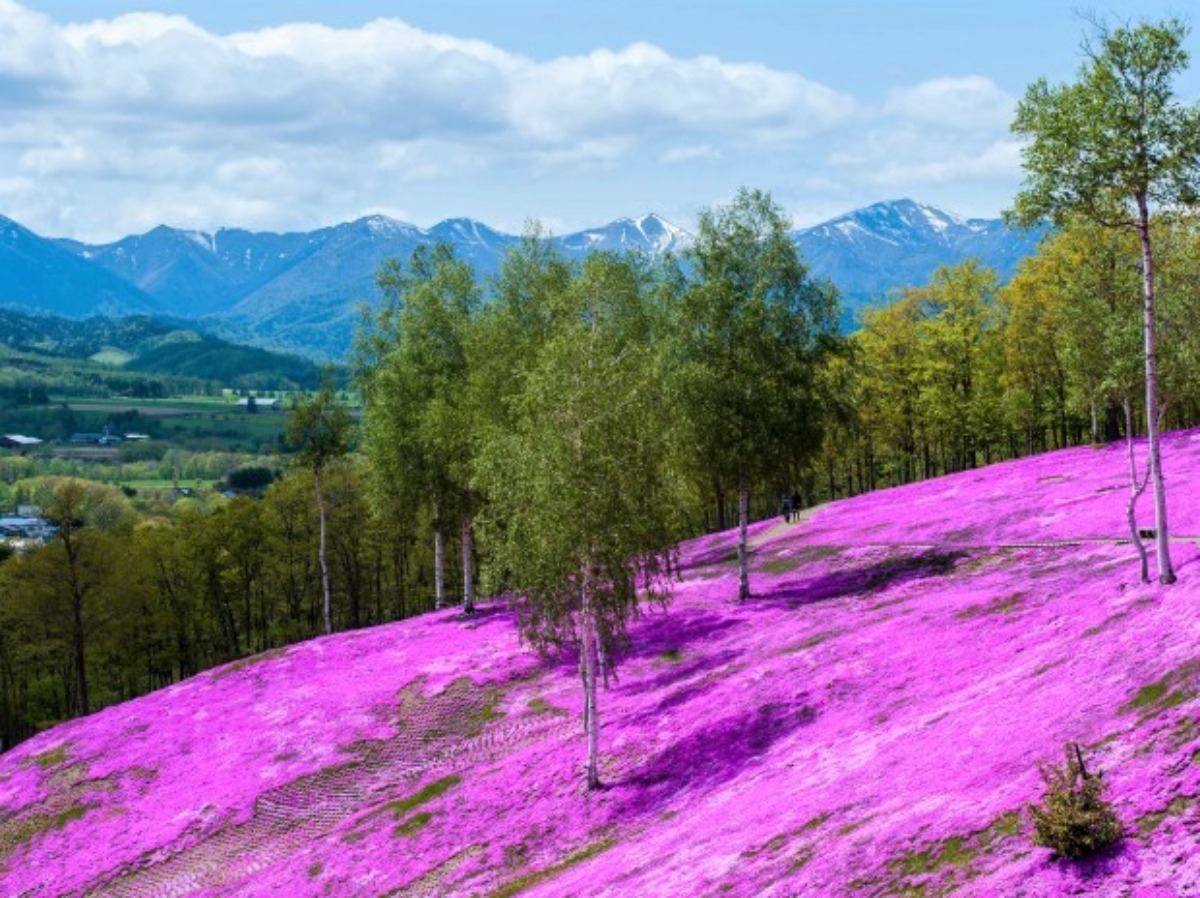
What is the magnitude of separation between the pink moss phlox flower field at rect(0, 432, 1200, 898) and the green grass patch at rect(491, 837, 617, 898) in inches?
6.4

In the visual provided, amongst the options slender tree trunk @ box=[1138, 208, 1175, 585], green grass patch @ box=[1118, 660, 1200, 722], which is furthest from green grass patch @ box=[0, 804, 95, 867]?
slender tree trunk @ box=[1138, 208, 1175, 585]

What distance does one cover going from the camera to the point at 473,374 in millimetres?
58500

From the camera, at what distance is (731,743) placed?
3438 centimetres

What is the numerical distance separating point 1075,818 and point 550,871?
1721 cm

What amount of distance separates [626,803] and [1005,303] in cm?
7998

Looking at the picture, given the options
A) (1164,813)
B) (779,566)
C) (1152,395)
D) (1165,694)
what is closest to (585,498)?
(1152,395)

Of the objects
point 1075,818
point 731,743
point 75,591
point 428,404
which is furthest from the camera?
point 75,591

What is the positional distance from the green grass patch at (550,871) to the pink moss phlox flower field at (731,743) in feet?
0.54

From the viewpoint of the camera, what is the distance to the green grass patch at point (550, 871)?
28.5 metres

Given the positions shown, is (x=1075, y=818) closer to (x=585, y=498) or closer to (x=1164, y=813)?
(x=1164, y=813)

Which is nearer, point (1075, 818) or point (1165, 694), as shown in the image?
point (1075, 818)

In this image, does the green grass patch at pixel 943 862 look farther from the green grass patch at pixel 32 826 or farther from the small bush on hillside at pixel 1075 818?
the green grass patch at pixel 32 826

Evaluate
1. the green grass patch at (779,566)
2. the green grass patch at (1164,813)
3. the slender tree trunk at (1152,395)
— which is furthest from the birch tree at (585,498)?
the green grass patch at (779,566)

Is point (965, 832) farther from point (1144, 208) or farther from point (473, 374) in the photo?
point (473, 374)
